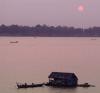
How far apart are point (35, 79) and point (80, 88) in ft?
22.9

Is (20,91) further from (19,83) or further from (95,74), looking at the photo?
(95,74)

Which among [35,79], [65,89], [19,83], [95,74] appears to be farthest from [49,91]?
[95,74]

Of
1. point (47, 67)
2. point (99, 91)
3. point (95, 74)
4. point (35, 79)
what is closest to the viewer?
point (99, 91)

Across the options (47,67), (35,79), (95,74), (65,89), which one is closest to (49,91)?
(65,89)

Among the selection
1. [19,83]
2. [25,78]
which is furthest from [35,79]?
[19,83]

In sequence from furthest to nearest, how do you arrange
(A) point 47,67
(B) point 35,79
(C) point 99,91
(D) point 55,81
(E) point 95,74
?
1. (A) point 47,67
2. (E) point 95,74
3. (B) point 35,79
4. (D) point 55,81
5. (C) point 99,91

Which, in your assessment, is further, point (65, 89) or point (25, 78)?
point (25, 78)

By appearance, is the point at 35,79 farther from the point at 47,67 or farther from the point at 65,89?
the point at 47,67

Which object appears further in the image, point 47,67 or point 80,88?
point 47,67

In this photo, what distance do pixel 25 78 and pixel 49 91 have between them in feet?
26.1

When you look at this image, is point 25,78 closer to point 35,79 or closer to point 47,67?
point 35,79

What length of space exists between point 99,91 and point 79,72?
13766 millimetres

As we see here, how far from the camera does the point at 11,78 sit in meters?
46.0

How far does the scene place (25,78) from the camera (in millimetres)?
45781
